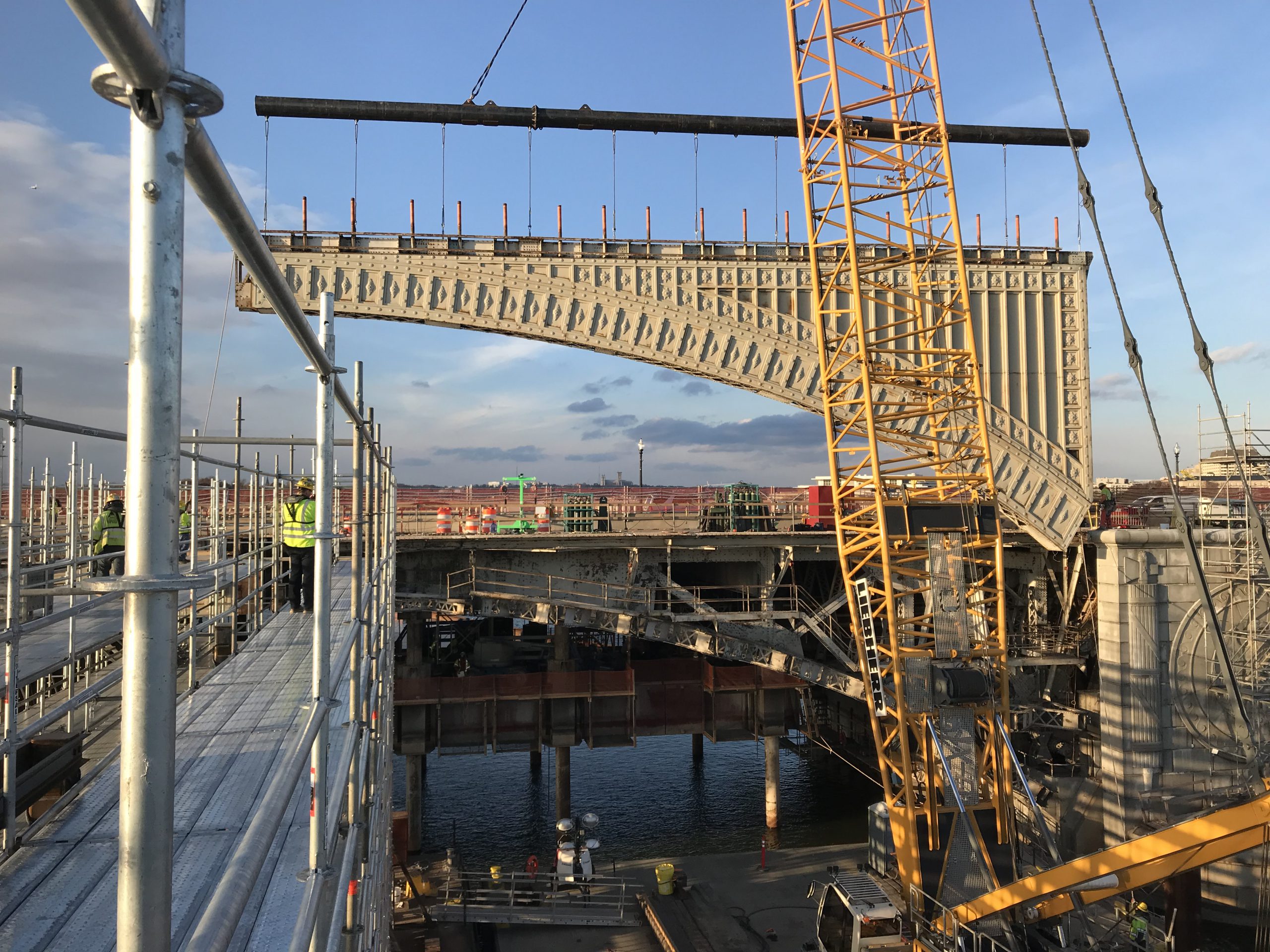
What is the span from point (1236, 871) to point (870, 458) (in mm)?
12430

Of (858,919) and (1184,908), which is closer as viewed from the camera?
(858,919)

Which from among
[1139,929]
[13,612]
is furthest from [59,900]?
[1139,929]

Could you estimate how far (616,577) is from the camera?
2066cm

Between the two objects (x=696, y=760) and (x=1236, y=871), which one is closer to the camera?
(x=1236, y=871)

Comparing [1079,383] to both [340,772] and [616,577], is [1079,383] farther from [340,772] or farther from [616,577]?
[340,772]

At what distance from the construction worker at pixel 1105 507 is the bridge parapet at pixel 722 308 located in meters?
2.77

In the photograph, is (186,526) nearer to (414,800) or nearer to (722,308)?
(414,800)

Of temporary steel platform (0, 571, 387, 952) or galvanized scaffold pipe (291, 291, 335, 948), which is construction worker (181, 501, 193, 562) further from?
galvanized scaffold pipe (291, 291, 335, 948)

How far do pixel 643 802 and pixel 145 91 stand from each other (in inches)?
1120

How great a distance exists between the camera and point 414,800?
2081 cm

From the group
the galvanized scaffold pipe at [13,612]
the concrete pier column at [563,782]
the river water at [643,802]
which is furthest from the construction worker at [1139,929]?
the galvanized scaffold pipe at [13,612]

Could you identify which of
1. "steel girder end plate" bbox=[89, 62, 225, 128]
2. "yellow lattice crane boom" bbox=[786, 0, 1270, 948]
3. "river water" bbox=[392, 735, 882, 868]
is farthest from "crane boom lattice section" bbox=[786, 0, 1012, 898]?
"steel girder end plate" bbox=[89, 62, 225, 128]

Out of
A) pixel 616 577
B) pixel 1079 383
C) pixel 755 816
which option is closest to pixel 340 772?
pixel 616 577

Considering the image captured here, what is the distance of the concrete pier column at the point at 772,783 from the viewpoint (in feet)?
74.9
